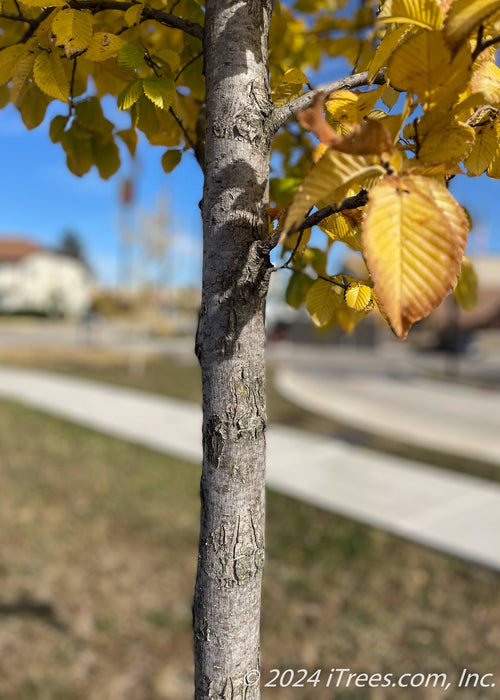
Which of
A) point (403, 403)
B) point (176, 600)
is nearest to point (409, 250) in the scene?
point (176, 600)

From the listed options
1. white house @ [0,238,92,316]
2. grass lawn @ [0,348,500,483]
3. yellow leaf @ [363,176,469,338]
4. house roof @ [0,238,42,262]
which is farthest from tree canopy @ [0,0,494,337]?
house roof @ [0,238,42,262]

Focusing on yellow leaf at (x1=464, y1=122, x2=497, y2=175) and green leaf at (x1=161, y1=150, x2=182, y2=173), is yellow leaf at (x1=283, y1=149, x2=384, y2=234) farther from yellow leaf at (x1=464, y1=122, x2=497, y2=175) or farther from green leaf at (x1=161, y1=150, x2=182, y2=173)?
green leaf at (x1=161, y1=150, x2=182, y2=173)

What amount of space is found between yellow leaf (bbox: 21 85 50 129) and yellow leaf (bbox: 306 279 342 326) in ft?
2.40

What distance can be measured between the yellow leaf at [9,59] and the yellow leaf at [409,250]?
0.79 metres

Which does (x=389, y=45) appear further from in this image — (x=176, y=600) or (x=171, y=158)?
(x=176, y=600)

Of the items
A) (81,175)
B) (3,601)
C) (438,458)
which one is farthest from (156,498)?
(81,175)

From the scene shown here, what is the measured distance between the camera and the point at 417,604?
337cm

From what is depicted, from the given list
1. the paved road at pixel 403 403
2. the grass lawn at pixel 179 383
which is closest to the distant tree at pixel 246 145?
the grass lawn at pixel 179 383

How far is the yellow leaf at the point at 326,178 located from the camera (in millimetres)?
613

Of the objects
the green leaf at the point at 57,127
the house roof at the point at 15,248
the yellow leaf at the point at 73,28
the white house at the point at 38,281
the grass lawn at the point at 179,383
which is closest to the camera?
the yellow leaf at the point at 73,28

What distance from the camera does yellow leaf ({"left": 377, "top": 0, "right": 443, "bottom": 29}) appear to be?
27.1 inches

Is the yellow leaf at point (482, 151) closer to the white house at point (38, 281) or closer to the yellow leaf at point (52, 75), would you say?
the yellow leaf at point (52, 75)

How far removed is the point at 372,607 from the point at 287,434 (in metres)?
3.82

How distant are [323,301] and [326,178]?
1.65 ft
